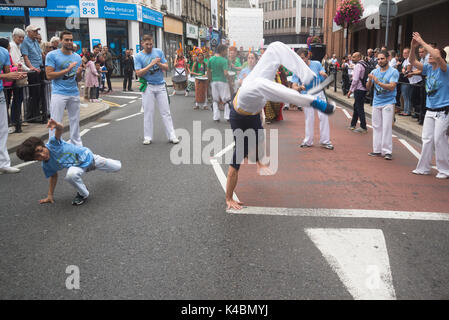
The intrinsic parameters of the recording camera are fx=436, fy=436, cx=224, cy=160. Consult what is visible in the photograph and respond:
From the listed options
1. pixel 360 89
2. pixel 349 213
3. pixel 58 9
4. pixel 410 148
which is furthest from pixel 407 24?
pixel 349 213

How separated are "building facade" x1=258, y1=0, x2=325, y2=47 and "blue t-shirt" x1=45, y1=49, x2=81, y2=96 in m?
83.6

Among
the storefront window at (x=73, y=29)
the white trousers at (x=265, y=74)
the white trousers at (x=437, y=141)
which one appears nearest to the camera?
the white trousers at (x=265, y=74)

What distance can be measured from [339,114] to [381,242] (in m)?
10.5

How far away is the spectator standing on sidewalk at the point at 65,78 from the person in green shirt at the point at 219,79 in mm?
4916

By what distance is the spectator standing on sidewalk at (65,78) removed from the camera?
7.09m

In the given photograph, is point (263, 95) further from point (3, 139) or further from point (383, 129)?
point (3, 139)

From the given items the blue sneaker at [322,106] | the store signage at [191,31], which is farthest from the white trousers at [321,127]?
the store signage at [191,31]

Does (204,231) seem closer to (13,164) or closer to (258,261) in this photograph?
(258,261)

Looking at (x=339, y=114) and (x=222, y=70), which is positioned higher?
(x=222, y=70)

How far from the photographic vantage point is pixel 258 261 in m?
3.64

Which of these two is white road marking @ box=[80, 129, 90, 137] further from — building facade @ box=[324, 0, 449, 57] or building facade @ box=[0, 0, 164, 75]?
building facade @ box=[0, 0, 164, 75]

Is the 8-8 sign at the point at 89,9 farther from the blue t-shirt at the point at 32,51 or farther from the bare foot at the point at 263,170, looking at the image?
the bare foot at the point at 263,170
